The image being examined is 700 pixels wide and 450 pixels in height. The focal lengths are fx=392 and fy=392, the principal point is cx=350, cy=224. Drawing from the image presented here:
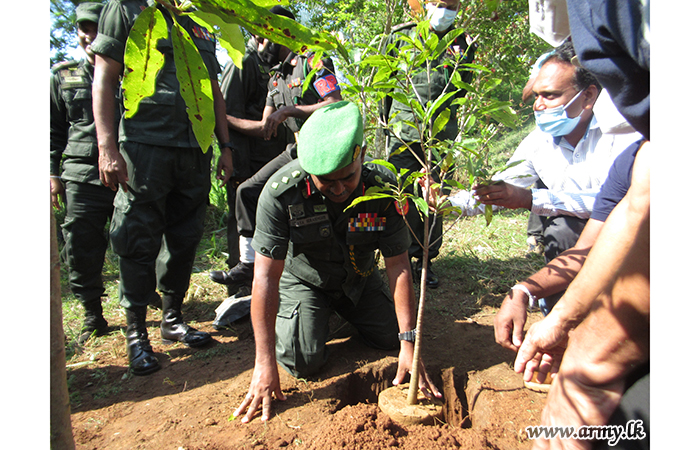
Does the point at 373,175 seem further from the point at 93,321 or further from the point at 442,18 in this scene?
the point at 93,321

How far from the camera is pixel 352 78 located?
1.37 metres

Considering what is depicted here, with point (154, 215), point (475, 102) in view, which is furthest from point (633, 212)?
point (154, 215)

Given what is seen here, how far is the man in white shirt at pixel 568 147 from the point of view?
2203 mm

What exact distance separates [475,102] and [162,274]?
2159 millimetres

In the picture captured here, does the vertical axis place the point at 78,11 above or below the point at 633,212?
above

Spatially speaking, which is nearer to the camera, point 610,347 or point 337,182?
point 610,347

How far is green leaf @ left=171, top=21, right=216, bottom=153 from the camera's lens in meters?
0.72

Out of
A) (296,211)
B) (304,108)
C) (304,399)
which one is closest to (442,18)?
(304,108)

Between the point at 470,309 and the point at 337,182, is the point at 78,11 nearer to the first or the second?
the point at 337,182

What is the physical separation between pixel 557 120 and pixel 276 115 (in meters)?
1.84

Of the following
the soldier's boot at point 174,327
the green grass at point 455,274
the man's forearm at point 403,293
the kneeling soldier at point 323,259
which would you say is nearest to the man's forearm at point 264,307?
the kneeling soldier at point 323,259

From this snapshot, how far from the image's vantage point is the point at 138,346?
2.31 m

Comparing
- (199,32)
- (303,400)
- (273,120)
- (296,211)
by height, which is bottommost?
(303,400)

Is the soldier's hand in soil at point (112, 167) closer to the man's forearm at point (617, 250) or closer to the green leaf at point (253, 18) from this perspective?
the green leaf at point (253, 18)
